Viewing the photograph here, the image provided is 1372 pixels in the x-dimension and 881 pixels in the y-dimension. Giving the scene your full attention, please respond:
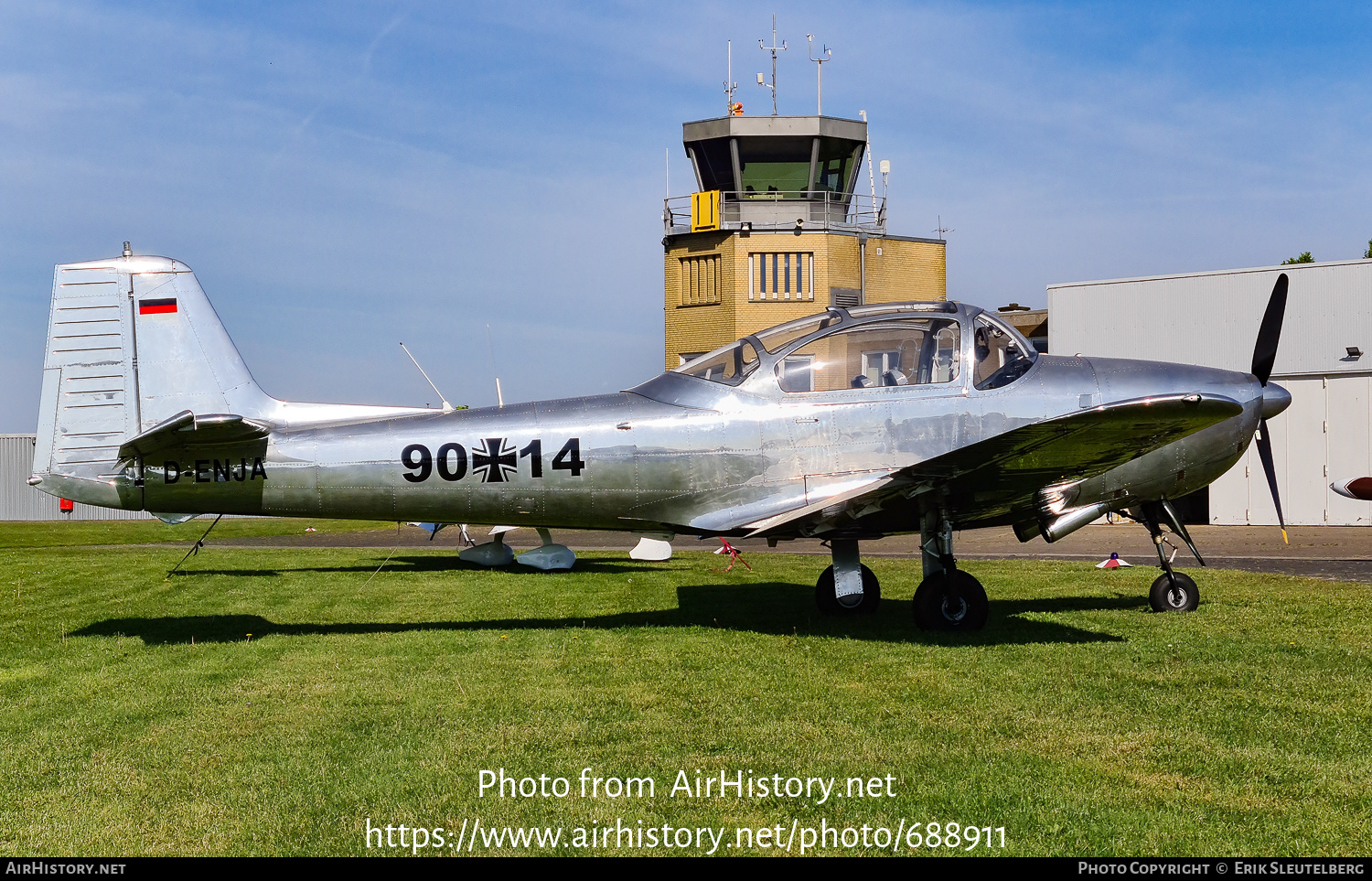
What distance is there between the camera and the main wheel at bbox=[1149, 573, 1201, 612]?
33.2 feet

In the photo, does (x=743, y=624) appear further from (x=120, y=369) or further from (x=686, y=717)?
(x=120, y=369)

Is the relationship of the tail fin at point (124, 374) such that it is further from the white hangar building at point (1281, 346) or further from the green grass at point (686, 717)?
the white hangar building at point (1281, 346)

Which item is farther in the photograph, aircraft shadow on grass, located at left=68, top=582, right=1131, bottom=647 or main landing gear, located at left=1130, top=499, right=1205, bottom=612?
main landing gear, located at left=1130, top=499, right=1205, bottom=612

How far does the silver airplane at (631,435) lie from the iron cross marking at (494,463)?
0.02 meters

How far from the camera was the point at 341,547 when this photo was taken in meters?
22.5

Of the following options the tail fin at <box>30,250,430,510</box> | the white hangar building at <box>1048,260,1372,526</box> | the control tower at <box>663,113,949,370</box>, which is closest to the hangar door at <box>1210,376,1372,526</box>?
the white hangar building at <box>1048,260,1372,526</box>

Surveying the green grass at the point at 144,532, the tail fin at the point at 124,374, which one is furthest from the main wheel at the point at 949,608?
the green grass at the point at 144,532

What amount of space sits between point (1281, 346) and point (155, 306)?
2924cm

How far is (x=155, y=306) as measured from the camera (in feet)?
29.7

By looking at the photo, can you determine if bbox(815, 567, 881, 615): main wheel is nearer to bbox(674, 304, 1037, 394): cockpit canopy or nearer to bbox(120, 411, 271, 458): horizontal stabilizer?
bbox(674, 304, 1037, 394): cockpit canopy

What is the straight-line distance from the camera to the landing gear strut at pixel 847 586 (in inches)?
389

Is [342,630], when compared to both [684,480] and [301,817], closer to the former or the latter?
[684,480]

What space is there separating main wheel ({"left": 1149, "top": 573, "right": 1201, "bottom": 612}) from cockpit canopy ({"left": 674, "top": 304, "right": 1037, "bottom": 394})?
274 cm

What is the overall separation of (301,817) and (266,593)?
8.88 meters
